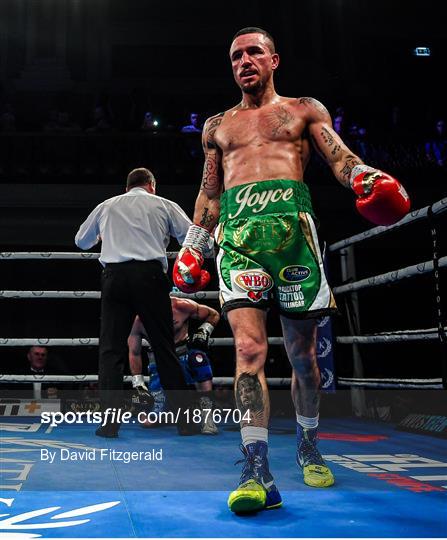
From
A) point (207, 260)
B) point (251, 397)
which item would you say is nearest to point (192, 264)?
point (251, 397)

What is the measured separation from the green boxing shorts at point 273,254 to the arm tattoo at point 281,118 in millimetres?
175

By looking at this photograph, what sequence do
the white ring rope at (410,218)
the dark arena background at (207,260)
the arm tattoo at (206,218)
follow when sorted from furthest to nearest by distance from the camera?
the white ring rope at (410,218) < the arm tattoo at (206,218) < the dark arena background at (207,260)

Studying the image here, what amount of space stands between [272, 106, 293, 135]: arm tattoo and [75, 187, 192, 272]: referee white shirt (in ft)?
3.63

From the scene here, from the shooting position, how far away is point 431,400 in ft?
11.5

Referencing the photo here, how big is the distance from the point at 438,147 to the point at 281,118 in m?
6.97

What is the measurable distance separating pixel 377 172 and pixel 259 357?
57 centimetres

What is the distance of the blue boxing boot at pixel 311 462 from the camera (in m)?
1.55

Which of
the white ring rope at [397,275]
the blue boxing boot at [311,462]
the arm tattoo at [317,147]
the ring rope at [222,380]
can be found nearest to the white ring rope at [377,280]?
the white ring rope at [397,275]

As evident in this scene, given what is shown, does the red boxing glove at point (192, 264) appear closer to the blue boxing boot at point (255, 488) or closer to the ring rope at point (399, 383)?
the blue boxing boot at point (255, 488)

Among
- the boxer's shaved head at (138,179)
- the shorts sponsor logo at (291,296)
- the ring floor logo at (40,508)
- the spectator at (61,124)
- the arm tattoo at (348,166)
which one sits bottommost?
the ring floor logo at (40,508)

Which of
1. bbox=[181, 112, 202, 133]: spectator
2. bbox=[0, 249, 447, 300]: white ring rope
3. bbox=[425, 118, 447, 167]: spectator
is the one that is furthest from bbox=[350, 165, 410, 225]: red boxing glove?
bbox=[181, 112, 202, 133]: spectator

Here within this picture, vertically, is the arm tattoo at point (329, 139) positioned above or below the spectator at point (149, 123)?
below

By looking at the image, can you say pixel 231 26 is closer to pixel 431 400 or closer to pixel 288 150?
pixel 431 400

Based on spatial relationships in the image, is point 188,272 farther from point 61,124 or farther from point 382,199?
point 61,124
